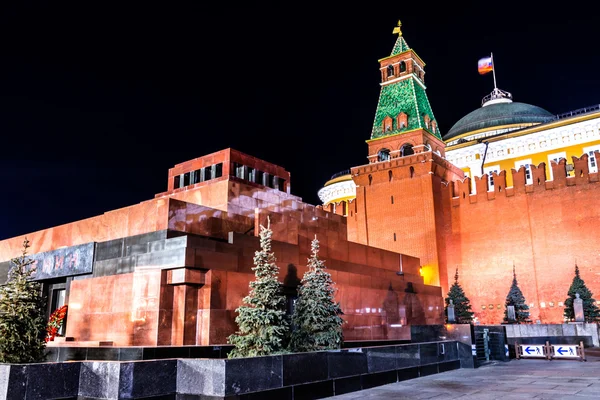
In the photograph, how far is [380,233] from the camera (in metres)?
28.7

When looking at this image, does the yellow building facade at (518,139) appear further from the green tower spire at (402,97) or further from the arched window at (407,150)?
the arched window at (407,150)

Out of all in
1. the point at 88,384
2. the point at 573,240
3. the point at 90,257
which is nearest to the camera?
the point at 88,384

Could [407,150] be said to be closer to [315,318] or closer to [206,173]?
[206,173]

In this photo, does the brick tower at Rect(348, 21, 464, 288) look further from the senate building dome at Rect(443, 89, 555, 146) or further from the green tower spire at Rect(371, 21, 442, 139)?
the senate building dome at Rect(443, 89, 555, 146)

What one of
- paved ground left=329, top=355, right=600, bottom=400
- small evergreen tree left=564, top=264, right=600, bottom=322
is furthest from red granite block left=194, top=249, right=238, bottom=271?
small evergreen tree left=564, top=264, right=600, bottom=322

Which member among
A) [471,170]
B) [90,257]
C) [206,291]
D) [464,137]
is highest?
[464,137]

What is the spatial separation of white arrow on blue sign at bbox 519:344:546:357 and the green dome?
24.2m

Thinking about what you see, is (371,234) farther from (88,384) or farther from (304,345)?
(88,384)

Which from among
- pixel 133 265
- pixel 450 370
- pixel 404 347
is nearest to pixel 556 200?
pixel 450 370

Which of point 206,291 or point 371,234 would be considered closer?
point 206,291

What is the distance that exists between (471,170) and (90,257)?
2549 cm

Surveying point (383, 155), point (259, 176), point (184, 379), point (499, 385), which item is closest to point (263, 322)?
point (184, 379)

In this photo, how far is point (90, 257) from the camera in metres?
14.3

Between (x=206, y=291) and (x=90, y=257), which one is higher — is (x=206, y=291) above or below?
below
